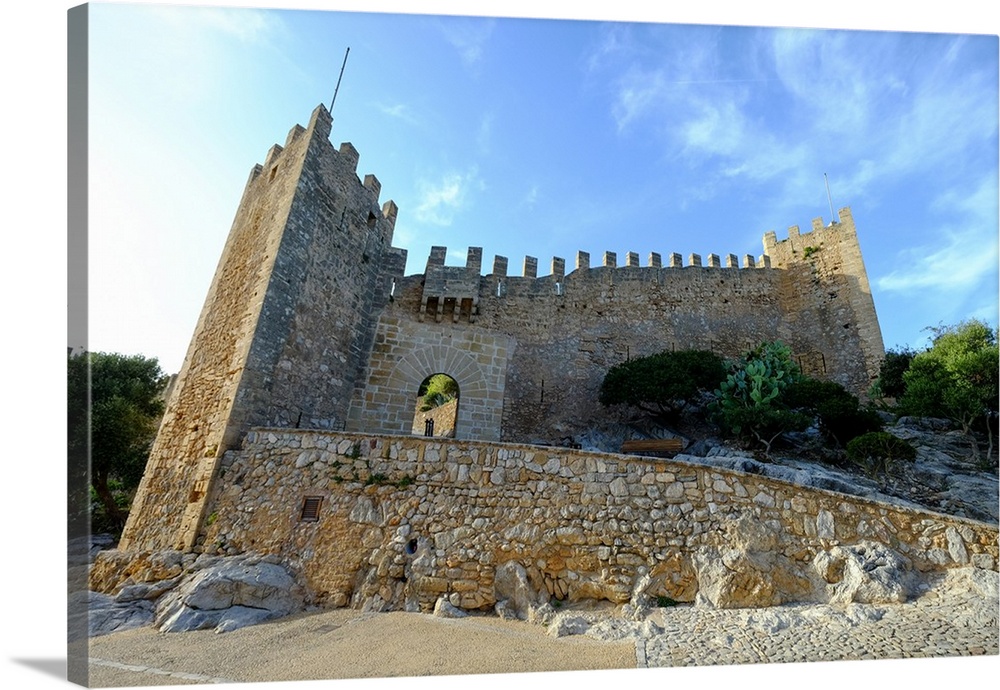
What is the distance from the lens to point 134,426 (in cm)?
1128

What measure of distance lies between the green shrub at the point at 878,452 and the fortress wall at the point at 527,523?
3.21 meters

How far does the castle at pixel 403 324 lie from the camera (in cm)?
699

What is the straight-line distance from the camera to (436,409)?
1684cm

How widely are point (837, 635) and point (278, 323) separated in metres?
7.46

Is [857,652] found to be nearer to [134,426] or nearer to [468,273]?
[468,273]

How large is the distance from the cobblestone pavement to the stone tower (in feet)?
18.0

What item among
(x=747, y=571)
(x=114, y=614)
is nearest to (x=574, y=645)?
(x=747, y=571)

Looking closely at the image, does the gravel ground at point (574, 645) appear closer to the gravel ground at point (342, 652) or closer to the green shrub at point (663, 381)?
the gravel ground at point (342, 652)

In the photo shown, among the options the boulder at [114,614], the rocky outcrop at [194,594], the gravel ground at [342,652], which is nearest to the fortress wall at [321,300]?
the rocky outcrop at [194,594]

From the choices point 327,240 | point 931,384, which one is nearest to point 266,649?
point 327,240

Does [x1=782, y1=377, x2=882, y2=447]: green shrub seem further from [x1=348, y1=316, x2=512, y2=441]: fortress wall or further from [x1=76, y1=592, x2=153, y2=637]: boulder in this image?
[x1=76, y1=592, x2=153, y2=637]: boulder

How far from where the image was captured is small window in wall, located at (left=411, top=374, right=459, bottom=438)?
1524 cm

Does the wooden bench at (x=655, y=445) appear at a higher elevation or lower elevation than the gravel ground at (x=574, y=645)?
higher

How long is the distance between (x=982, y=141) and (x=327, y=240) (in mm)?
8688
